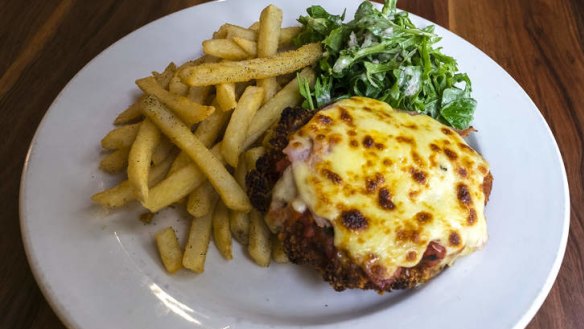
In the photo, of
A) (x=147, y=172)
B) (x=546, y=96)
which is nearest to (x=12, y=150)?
(x=147, y=172)

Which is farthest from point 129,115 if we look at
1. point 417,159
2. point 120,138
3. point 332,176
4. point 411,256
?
point 411,256

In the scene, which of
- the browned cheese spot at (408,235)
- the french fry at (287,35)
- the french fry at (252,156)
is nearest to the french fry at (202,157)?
the french fry at (252,156)

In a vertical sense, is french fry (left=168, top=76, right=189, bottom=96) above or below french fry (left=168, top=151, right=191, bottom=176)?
above

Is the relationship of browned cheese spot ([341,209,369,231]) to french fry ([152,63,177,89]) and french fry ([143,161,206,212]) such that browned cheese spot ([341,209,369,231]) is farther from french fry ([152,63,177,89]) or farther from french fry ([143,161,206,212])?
french fry ([152,63,177,89])

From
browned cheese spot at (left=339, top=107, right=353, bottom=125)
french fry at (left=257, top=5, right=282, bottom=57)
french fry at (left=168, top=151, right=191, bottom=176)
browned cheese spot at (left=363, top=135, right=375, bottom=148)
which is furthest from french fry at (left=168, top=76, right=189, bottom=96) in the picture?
browned cheese spot at (left=363, top=135, right=375, bottom=148)

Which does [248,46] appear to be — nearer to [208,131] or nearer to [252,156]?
[208,131]

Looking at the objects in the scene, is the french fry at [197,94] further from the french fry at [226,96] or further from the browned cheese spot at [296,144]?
the browned cheese spot at [296,144]
